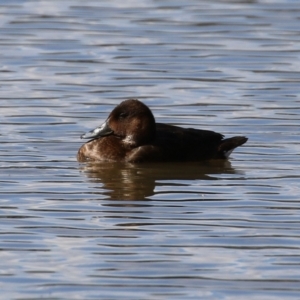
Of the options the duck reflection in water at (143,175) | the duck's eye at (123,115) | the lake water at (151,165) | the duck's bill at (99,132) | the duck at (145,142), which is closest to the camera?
the lake water at (151,165)

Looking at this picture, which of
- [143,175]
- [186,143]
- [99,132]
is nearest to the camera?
[143,175]

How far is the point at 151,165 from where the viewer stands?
11008 mm

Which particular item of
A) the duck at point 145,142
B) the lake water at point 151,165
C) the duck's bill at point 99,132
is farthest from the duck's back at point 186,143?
the duck's bill at point 99,132

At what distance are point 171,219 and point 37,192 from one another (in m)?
1.42

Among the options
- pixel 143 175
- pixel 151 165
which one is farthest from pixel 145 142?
pixel 143 175

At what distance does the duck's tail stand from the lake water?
13cm

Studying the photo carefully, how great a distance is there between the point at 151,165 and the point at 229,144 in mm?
781

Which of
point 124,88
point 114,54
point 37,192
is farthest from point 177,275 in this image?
point 114,54

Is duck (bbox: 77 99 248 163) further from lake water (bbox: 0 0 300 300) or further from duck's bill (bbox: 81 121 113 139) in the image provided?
lake water (bbox: 0 0 300 300)

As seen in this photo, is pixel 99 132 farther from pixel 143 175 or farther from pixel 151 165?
pixel 143 175

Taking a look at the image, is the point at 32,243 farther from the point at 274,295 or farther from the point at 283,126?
the point at 283,126

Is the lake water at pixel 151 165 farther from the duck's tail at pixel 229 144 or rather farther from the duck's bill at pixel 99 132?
the duck's bill at pixel 99 132

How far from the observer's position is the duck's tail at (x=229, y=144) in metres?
11.2

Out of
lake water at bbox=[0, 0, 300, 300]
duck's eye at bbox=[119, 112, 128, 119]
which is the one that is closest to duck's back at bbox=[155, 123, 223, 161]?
Result: lake water at bbox=[0, 0, 300, 300]
